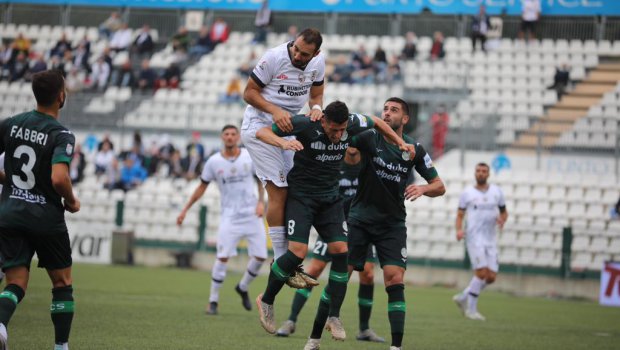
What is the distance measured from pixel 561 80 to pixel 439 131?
462 cm

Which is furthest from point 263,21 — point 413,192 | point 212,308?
point 413,192

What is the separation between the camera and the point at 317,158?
9.72 metres

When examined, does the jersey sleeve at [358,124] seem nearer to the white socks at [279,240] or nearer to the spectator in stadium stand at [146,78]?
the white socks at [279,240]

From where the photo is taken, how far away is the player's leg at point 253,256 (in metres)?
14.7

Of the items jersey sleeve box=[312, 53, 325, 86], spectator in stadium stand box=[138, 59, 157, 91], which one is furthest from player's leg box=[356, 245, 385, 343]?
spectator in stadium stand box=[138, 59, 157, 91]

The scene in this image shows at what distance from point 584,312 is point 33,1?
27149mm

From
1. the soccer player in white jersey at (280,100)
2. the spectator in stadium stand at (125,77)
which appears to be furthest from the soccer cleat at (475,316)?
the spectator in stadium stand at (125,77)

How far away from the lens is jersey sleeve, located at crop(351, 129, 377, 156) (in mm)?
10070

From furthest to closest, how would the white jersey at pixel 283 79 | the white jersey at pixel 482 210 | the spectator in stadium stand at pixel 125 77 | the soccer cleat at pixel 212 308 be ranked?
the spectator in stadium stand at pixel 125 77 < the white jersey at pixel 482 210 < the soccer cleat at pixel 212 308 < the white jersey at pixel 283 79

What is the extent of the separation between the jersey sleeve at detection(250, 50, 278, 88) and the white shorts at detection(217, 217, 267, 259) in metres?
5.68

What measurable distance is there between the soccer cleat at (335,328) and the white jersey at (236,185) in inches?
219

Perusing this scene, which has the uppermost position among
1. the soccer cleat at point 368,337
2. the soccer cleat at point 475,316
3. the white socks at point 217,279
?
the white socks at point 217,279

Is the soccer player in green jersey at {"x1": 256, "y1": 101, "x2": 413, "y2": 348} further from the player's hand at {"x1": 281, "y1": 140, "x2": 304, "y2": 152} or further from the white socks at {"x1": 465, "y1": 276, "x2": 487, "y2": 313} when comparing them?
the white socks at {"x1": 465, "y1": 276, "x2": 487, "y2": 313}

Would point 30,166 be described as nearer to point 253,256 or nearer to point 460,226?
point 253,256
